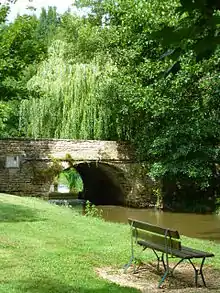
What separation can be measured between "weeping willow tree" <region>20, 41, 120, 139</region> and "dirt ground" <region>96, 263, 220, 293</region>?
14.0m

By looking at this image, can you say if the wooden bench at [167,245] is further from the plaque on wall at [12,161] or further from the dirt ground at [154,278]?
the plaque on wall at [12,161]

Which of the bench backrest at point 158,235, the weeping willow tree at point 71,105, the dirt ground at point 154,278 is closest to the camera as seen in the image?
the dirt ground at point 154,278

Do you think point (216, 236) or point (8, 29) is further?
point (216, 236)

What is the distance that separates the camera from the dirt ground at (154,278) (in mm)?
5809

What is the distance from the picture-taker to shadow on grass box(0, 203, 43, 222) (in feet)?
35.4

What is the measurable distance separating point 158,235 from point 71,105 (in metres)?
14.7

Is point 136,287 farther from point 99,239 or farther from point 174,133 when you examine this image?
point 174,133

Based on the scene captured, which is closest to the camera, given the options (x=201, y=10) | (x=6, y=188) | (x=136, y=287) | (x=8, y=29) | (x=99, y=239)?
(x=201, y=10)

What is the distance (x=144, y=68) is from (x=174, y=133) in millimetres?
2604

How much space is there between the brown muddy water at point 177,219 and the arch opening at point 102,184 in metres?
1.43

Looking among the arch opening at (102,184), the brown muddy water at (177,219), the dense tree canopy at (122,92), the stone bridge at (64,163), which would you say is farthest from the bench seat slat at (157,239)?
the arch opening at (102,184)

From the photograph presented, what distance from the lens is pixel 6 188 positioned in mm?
19516

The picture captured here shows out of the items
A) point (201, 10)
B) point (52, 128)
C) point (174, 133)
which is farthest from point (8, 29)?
point (201, 10)

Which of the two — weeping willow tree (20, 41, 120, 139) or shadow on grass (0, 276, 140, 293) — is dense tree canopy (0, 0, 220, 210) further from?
shadow on grass (0, 276, 140, 293)
